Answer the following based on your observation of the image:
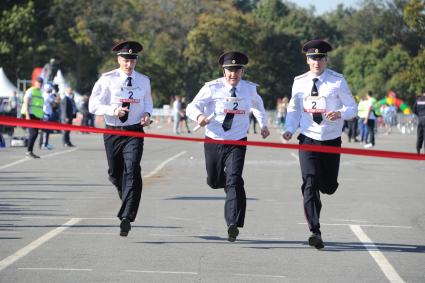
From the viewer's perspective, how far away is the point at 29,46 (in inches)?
3772

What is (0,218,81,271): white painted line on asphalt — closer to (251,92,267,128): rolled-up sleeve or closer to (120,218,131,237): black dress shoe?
(120,218,131,237): black dress shoe

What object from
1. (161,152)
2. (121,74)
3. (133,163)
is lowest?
(161,152)

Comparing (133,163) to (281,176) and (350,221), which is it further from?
(281,176)

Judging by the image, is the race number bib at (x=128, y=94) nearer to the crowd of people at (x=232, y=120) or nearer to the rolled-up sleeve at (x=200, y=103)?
the crowd of people at (x=232, y=120)

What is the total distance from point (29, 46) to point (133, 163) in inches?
3353

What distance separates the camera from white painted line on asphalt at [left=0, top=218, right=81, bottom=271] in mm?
9998

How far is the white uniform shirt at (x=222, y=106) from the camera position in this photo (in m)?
12.2

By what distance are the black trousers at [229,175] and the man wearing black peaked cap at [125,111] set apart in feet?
2.42

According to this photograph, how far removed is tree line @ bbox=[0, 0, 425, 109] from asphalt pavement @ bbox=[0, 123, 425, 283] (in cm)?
7478

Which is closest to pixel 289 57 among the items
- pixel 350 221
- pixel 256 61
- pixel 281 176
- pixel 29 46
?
pixel 256 61

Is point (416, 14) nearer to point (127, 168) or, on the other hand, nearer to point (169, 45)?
point (169, 45)

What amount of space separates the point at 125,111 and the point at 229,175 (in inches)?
49.1

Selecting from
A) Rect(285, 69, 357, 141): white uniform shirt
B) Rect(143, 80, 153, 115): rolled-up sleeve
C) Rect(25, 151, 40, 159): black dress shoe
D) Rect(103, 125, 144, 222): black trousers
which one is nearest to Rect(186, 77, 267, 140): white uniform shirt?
Rect(143, 80, 153, 115): rolled-up sleeve

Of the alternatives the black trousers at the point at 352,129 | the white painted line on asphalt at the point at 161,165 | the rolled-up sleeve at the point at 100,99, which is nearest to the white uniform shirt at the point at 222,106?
the rolled-up sleeve at the point at 100,99
